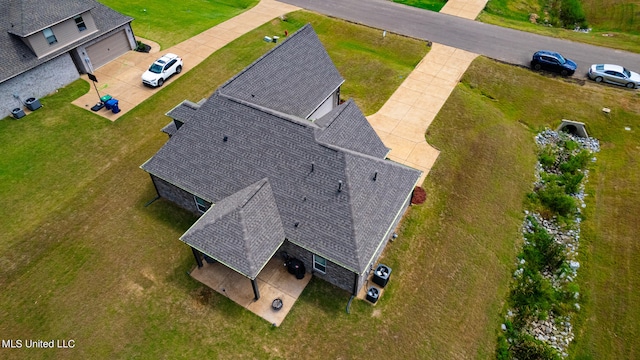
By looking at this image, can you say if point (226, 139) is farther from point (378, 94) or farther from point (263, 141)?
point (378, 94)

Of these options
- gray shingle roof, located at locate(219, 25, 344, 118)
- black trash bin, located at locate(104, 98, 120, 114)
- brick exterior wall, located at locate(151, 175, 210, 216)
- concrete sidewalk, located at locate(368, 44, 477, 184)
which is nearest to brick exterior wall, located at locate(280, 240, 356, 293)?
brick exterior wall, located at locate(151, 175, 210, 216)

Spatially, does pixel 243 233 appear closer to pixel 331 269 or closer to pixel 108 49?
pixel 331 269

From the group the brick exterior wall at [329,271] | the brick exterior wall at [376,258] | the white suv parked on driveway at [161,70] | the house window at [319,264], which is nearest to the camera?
the brick exterior wall at [329,271]

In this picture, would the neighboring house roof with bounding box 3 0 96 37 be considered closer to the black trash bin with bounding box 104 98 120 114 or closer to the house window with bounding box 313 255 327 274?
the black trash bin with bounding box 104 98 120 114

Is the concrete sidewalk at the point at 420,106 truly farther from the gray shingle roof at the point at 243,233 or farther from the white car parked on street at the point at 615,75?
the gray shingle roof at the point at 243,233

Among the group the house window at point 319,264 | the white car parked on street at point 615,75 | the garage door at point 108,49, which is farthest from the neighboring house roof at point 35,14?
the white car parked on street at point 615,75

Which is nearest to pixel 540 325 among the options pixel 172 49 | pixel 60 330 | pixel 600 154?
pixel 600 154

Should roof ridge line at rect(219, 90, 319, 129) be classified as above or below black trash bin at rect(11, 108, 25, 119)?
above
